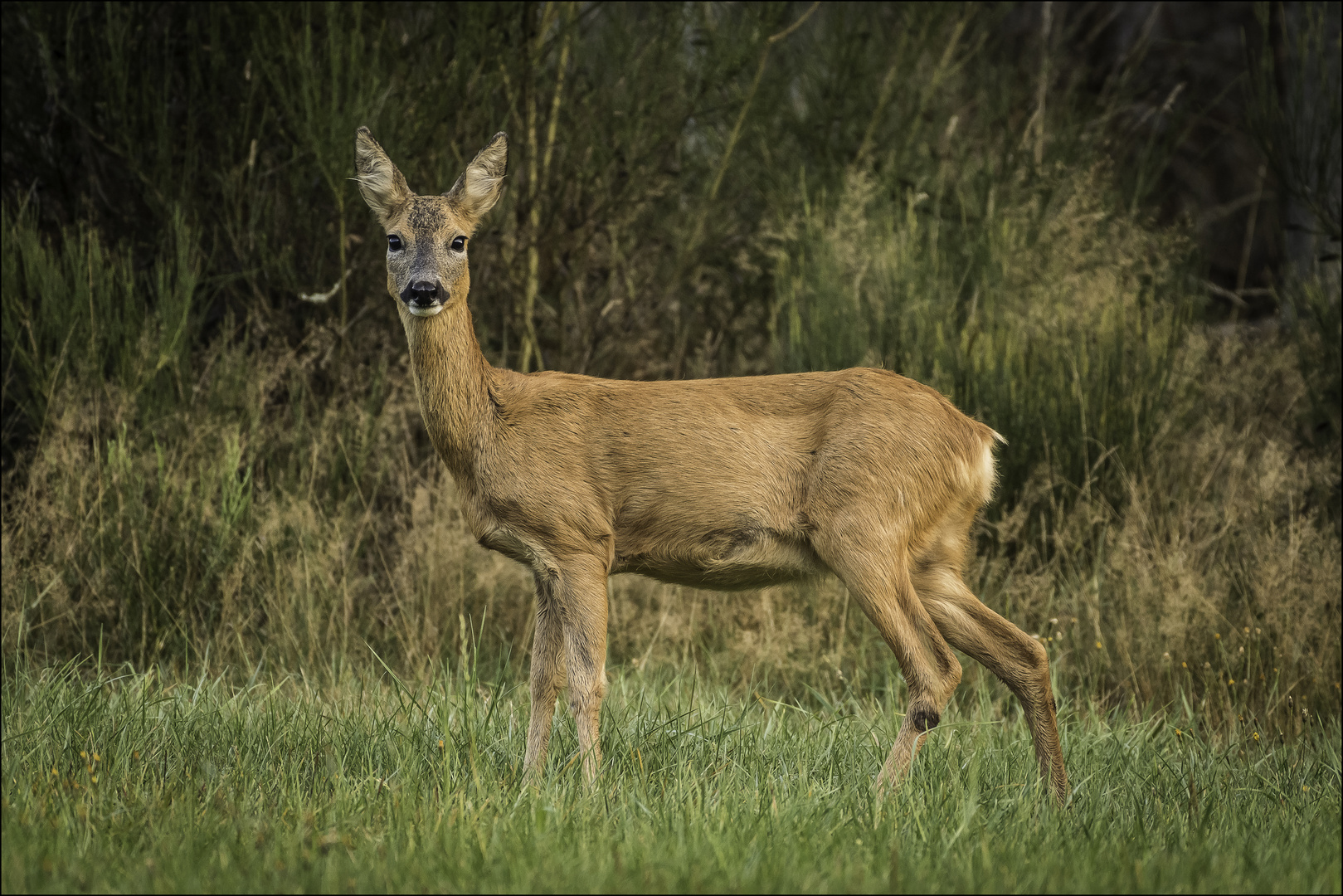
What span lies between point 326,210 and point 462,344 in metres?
2.93

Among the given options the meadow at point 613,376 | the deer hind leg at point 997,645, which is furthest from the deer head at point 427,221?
the deer hind leg at point 997,645

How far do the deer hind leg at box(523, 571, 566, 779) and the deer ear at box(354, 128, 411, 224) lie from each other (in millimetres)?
1364

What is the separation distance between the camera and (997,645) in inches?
180

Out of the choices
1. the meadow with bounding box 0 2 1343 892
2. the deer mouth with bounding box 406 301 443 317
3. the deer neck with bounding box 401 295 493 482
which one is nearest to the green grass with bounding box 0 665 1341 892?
the meadow with bounding box 0 2 1343 892

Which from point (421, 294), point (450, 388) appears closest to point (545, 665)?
point (450, 388)

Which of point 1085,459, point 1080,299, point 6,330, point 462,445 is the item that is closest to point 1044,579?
point 1085,459

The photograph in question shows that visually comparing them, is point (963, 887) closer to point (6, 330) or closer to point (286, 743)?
point (286, 743)

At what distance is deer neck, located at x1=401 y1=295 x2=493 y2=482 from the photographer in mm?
4535

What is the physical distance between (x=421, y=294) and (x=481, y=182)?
0.59m

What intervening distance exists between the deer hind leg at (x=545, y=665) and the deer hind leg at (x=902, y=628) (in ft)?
3.13

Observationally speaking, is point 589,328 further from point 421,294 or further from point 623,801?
point 623,801

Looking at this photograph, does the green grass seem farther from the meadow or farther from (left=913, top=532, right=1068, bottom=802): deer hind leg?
(left=913, top=532, right=1068, bottom=802): deer hind leg

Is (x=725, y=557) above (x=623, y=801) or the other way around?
above

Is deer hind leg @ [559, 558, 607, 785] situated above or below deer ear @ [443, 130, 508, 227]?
below
